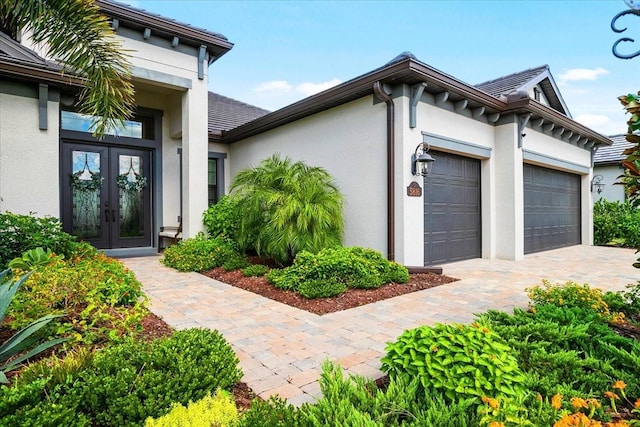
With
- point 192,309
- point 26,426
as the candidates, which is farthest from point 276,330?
point 26,426

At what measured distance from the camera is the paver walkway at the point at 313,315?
107 inches

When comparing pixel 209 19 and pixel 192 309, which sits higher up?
pixel 209 19

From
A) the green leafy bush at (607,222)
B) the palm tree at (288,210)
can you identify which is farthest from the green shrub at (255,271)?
the green leafy bush at (607,222)

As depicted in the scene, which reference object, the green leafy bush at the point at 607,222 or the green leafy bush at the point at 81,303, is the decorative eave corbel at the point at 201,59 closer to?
the green leafy bush at the point at 81,303

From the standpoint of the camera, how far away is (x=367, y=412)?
1.78 metres

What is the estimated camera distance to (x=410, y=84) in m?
6.30

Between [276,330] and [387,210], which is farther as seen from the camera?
[387,210]

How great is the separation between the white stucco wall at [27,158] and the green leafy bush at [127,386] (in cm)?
564

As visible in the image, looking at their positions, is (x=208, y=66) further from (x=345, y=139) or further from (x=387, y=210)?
(x=387, y=210)

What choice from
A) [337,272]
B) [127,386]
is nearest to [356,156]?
[337,272]

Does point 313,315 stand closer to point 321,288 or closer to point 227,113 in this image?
point 321,288

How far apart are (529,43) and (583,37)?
1905 millimetres

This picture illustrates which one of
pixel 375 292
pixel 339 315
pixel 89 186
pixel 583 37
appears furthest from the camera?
pixel 89 186

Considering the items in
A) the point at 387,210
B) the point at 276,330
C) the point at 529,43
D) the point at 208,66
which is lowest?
the point at 276,330
